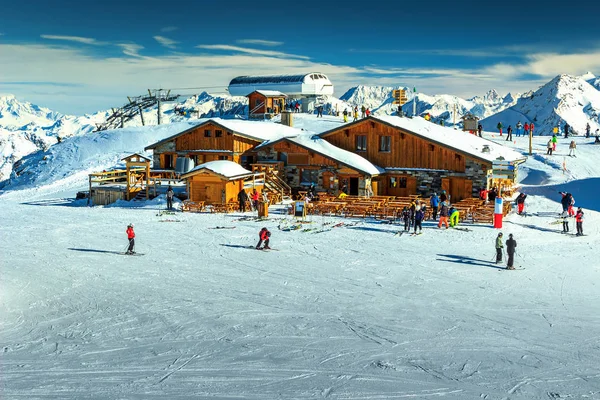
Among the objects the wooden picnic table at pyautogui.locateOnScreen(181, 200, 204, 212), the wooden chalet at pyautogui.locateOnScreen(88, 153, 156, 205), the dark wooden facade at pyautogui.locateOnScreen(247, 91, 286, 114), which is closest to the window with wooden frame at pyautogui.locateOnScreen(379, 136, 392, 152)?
the wooden picnic table at pyautogui.locateOnScreen(181, 200, 204, 212)

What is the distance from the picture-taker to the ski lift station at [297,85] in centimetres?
7594

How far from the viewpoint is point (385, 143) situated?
136 ft

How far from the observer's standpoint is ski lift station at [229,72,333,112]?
75.9m

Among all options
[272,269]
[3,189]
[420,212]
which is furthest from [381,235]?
[3,189]

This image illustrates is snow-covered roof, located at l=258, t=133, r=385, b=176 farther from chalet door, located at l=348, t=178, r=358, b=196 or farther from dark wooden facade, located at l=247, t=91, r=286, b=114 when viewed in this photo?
dark wooden facade, located at l=247, t=91, r=286, b=114

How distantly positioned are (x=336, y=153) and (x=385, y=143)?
3246 millimetres

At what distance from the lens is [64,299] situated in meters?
19.2

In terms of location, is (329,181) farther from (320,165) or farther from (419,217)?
(419,217)

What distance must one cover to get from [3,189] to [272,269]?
138 ft

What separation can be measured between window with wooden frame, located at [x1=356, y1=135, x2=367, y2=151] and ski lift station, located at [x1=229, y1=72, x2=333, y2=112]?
1349 inches

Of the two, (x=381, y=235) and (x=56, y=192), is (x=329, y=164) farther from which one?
(x=56, y=192)

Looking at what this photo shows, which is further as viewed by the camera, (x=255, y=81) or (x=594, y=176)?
(x=255, y=81)

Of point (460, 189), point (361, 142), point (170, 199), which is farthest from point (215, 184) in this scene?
point (460, 189)

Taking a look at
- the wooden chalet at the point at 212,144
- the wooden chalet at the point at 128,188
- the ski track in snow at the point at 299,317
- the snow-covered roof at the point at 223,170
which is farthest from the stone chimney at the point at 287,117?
the ski track in snow at the point at 299,317
